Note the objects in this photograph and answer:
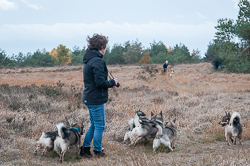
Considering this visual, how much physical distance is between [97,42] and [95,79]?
2.33ft

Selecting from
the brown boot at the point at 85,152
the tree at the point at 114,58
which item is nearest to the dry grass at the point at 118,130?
the brown boot at the point at 85,152

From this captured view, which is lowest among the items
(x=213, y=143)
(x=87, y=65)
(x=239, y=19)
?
(x=213, y=143)

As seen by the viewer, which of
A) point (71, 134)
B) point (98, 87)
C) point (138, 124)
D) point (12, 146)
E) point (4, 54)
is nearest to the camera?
point (98, 87)

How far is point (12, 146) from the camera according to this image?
17.5ft

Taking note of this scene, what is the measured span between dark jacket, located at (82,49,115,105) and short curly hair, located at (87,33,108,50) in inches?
3.8

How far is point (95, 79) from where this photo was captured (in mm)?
4418

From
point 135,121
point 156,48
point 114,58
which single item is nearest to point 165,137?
point 135,121

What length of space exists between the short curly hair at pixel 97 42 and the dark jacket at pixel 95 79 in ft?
0.31

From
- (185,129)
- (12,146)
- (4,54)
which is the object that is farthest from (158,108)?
(4,54)

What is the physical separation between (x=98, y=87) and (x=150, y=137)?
83.3 inches

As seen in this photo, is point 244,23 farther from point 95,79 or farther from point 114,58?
point 114,58

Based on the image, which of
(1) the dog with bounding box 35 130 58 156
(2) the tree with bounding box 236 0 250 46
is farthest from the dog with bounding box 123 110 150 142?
(2) the tree with bounding box 236 0 250 46

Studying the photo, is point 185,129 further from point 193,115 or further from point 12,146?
point 12,146

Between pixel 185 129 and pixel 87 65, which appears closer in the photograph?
pixel 87 65
